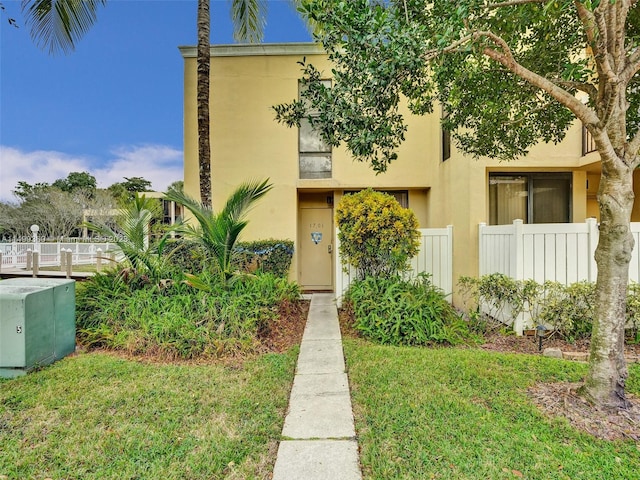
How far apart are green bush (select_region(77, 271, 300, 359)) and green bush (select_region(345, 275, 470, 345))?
1446mm

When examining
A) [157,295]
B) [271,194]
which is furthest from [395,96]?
[271,194]

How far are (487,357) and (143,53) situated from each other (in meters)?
13.7

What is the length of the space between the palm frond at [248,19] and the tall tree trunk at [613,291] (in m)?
8.90

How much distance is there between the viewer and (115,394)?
3143 mm

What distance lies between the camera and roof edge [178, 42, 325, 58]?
27.5ft

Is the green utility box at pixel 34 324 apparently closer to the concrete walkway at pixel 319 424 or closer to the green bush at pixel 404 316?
the concrete walkway at pixel 319 424

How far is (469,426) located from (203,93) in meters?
7.30

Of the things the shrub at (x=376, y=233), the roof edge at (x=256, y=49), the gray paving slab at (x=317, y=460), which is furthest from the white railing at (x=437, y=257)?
the roof edge at (x=256, y=49)

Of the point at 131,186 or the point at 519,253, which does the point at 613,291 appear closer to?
the point at 519,253

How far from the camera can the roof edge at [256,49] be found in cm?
838

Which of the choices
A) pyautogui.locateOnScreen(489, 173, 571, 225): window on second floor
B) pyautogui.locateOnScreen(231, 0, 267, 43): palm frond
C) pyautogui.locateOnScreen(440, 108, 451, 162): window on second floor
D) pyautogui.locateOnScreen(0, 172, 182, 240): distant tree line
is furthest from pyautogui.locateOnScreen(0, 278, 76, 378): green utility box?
pyautogui.locateOnScreen(0, 172, 182, 240): distant tree line

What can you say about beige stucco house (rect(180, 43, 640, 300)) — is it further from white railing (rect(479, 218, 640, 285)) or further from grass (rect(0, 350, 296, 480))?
grass (rect(0, 350, 296, 480))

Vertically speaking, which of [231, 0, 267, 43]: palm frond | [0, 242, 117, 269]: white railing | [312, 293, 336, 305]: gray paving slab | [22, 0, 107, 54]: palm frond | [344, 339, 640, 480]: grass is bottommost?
[344, 339, 640, 480]: grass

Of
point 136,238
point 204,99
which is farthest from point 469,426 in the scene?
point 204,99
